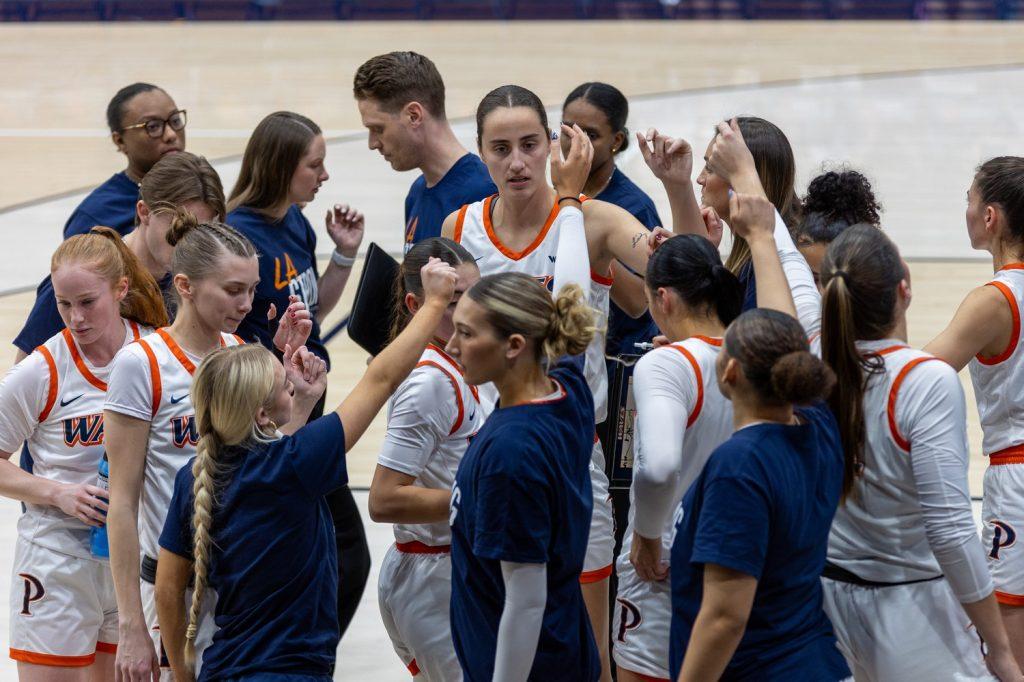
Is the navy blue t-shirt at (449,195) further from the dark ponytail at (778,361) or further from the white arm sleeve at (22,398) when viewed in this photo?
the dark ponytail at (778,361)

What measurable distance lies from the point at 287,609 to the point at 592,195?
224cm

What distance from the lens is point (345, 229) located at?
4859 millimetres

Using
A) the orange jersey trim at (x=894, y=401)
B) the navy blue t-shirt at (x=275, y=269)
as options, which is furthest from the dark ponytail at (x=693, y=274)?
the navy blue t-shirt at (x=275, y=269)

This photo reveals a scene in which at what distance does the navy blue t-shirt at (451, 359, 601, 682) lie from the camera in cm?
271

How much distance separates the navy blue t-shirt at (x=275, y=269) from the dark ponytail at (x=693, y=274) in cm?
168

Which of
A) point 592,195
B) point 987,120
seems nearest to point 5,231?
point 592,195

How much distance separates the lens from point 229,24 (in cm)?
2759

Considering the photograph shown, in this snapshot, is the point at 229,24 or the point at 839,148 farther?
the point at 229,24

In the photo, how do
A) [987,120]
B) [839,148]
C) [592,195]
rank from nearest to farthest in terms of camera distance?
[592,195] → [839,148] → [987,120]

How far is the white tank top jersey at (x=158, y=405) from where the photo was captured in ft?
11.0

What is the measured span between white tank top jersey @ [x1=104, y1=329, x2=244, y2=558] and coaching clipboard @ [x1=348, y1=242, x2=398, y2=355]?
0.64 meters

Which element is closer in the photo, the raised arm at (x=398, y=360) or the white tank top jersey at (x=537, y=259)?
the raised arm at (x=398, y=360)

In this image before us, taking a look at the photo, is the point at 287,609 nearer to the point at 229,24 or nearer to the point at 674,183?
the point at 674,183

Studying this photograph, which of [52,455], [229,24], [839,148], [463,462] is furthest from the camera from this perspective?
[229,24]
